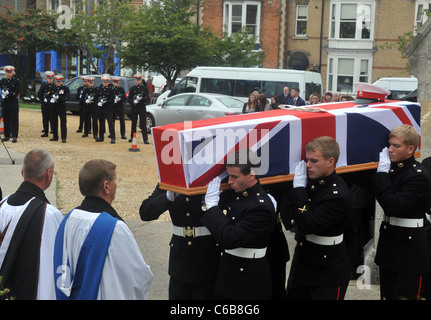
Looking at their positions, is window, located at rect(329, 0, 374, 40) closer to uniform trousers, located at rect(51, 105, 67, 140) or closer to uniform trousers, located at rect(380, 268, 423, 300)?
uniform trousers, located at rect(51, 105, 67, 140)

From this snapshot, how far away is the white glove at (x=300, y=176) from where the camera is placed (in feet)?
14.9

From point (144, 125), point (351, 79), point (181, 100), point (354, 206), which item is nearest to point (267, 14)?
point (351, 79)

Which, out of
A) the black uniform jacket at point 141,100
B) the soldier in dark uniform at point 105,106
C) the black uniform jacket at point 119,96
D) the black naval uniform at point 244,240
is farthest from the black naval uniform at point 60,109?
the black naval uniform at point 244,240

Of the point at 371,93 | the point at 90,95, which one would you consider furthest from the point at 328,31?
the point at 371,93

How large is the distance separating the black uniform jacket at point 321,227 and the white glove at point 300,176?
6 centimetres

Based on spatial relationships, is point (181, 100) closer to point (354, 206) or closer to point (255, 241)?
point (354, 206)

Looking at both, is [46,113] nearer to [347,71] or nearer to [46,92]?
[46,92]

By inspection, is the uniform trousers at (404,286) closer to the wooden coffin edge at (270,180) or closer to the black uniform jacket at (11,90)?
the wooden coffin edge at (270,180)

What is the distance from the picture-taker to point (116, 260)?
3615 mm

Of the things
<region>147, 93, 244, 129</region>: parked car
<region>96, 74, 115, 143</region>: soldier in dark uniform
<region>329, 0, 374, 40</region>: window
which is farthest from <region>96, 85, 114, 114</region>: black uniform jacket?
<region>329, 0, 374, 40</region>: window

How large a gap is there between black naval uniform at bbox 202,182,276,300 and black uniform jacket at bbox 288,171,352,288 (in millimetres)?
317

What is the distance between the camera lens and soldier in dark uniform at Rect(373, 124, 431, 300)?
4.80 m
